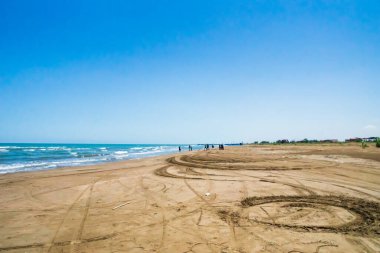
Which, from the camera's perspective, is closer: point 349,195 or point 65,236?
point 65,236

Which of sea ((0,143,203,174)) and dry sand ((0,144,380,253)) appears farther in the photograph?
sea ((0,143,203,174))

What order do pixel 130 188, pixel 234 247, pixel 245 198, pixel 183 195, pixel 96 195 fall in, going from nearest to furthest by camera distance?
pixel 234 247 < pixel 245 198 < pixel 183 195 < pixel 96 195 < pixel 130 188

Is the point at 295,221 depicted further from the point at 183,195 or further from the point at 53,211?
the point at 53,211

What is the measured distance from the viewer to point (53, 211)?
6.75 m

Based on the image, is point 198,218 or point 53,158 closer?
point 198,218

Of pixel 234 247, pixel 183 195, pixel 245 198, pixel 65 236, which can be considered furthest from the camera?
pixel 183 195

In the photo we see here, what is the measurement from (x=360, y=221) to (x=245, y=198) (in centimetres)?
288

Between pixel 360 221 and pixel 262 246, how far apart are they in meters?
2.79

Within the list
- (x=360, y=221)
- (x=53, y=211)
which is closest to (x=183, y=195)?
(x=53, y=211)

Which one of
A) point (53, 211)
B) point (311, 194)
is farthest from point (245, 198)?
point (53, 211)

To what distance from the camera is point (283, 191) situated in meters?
8.26

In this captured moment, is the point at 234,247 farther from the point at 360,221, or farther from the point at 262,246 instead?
the point at 360,221

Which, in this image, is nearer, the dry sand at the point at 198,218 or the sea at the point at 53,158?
the dry sand at the point at 198,218

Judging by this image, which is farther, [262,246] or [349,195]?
[349,195]
